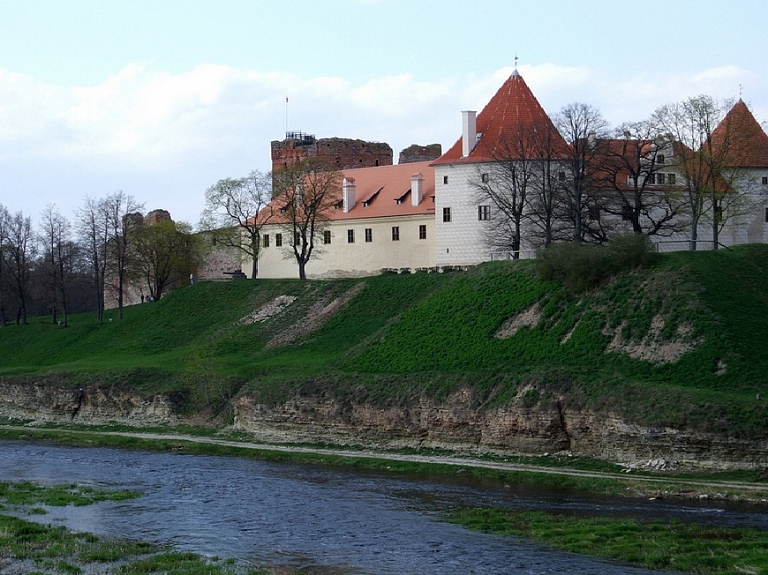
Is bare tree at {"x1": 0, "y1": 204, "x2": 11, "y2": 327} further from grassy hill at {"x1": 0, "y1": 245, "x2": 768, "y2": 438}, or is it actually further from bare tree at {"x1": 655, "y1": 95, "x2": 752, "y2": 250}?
bare tree at {"x1": 655, "y1": 95, "x2": 752, "y2": 250}

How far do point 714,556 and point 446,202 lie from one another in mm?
44109

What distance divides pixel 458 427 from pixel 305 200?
1309 inches

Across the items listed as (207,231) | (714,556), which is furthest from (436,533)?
(207,231)

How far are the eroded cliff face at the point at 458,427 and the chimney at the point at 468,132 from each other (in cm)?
2225

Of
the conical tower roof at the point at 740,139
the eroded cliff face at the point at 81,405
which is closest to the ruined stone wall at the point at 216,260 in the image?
the eroded cliff face at the point at 81,405

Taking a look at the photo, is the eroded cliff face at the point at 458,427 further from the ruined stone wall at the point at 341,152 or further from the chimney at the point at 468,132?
the ruined stone wall at the point at 341,152

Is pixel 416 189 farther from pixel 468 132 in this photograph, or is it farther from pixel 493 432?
pixel 493 432

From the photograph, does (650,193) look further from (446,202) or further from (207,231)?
(207,231)

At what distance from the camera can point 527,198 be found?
6619 centimetres

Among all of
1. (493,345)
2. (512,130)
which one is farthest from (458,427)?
(512,130)

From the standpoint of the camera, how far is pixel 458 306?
5753 cm

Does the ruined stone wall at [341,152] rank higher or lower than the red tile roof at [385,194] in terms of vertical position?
higher

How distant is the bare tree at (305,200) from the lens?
7744 centimetres

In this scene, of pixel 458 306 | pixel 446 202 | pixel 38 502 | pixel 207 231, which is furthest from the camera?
pixel 207 231
